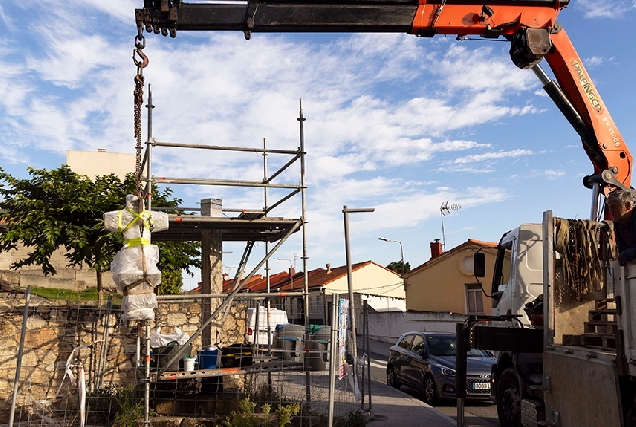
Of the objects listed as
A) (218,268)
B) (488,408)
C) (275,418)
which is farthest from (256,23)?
(488,408)

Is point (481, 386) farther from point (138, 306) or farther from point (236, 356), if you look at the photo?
point (138, 306)

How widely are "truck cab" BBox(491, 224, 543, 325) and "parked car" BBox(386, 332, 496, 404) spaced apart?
2.67 m

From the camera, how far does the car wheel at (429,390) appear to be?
41.0 ft

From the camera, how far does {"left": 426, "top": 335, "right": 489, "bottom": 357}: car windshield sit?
1321 centimetres

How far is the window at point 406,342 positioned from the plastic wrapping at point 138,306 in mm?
8455

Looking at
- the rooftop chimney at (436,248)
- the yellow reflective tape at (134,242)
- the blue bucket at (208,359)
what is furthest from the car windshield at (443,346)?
the rooftop chimney at (436,248)

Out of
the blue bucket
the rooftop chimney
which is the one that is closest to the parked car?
the blue bucket

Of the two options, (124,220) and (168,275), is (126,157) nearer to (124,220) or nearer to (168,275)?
(168,275)

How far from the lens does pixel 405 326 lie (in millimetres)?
31297

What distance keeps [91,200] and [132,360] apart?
24.5 ft

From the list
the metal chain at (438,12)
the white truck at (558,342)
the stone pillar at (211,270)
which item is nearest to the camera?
the white truck at (558,342)

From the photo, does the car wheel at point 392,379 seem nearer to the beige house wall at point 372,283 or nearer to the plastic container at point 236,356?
the plastic container at point 236,356

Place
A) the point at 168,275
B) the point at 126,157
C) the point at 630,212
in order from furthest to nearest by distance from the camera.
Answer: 1. the point at 126,157
2. the point at 168,275
3. the point at 630,212

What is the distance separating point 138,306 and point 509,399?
5.41m
